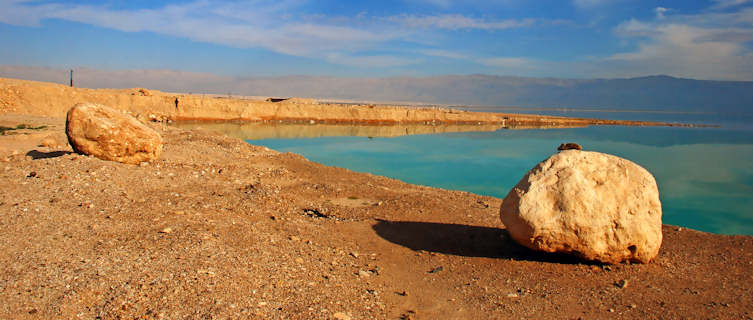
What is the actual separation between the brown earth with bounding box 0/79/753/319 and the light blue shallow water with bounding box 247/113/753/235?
6.32 m

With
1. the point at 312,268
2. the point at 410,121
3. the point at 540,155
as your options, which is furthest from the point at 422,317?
the point at 410,121

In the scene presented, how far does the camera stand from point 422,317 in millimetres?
4793

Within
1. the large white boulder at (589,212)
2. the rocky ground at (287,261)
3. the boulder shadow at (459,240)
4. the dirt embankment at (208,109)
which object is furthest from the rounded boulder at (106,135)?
the dirt embankment at (208,109)

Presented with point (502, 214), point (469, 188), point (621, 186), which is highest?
point (621, 186)

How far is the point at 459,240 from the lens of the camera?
729 centimetres

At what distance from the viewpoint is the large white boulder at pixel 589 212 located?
5.96 metres

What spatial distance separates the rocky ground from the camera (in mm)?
4555

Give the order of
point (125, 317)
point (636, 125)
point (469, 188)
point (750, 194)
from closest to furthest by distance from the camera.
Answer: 1. point (125, 317)
2. point (469, 188)
3. point (750, 194)
4. point (636, 125)

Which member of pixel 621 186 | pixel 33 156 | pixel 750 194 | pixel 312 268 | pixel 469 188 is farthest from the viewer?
pixel 750 194

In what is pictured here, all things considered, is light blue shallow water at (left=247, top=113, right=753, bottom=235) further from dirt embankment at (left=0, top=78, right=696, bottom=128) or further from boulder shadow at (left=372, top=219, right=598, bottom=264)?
dirt embankment at (left=0, top=78, right=696, bottom=128)

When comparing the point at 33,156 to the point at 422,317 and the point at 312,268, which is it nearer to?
the point at 312,268

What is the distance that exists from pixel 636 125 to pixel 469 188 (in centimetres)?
4191

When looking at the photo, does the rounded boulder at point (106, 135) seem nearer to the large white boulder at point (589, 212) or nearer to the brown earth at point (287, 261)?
the brown earth at point (287, 261)

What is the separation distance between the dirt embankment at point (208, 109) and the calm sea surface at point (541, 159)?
453cm
